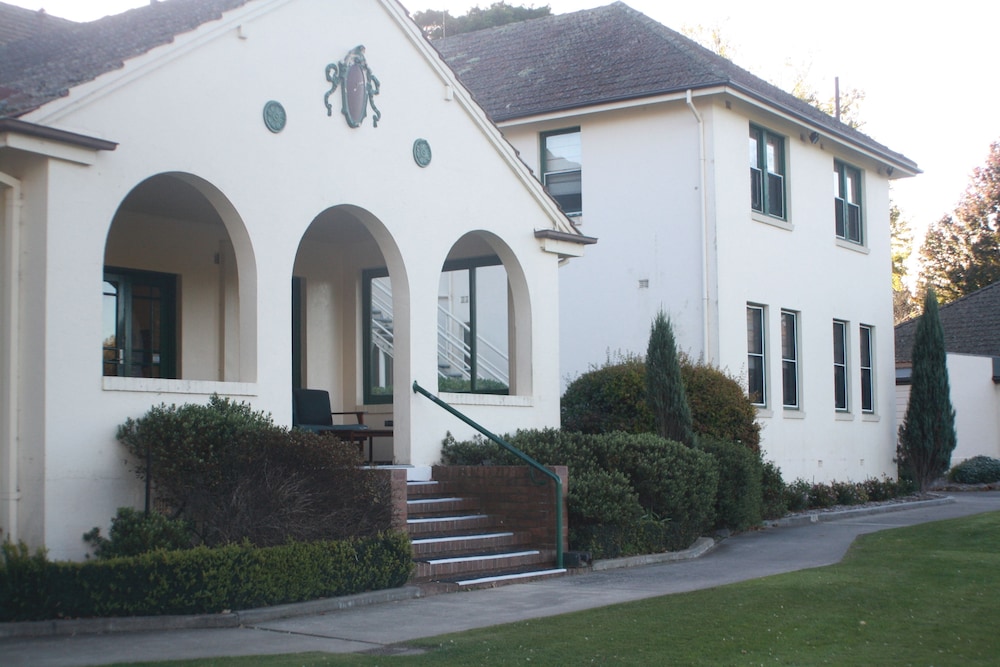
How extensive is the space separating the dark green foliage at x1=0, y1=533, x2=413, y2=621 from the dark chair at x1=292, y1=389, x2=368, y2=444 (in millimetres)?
4686

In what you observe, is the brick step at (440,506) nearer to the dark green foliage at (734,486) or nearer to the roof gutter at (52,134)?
the dark green foliage at (734,486)

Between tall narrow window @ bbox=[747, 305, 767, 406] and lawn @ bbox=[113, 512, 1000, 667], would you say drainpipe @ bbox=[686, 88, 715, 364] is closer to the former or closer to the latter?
tall narrow window @ bbox=[747, 305, 767, 406]

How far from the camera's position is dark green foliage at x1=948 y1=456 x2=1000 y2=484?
28906mm

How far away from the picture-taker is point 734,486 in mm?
16500

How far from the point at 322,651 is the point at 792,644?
316 cm

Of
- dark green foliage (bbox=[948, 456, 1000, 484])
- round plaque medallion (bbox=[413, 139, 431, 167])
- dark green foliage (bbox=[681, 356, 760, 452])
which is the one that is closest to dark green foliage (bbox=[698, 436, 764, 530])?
dark green foliage (bbox=[681, 356, 760, 452])

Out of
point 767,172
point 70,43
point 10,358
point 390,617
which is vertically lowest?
point 390,617

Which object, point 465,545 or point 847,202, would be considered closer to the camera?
point 465,545

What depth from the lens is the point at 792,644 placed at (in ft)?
27.5

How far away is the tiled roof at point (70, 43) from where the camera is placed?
1091 cm

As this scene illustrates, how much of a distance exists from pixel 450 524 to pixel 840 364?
13.4 m

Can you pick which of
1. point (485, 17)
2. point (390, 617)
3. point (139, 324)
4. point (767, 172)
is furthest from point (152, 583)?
point (485, 17)

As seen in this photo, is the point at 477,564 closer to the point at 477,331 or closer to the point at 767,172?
the point at 477,331

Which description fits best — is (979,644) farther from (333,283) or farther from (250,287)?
(333,283)
